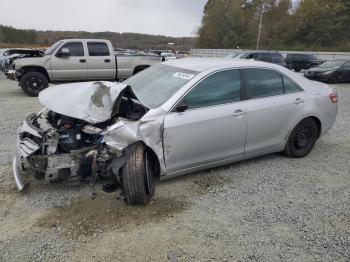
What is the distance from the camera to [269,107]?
15.3 feet

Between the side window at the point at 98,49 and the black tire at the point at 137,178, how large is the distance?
872 cm

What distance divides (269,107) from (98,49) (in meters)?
8.42

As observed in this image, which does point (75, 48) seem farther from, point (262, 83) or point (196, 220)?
point (196, 220)

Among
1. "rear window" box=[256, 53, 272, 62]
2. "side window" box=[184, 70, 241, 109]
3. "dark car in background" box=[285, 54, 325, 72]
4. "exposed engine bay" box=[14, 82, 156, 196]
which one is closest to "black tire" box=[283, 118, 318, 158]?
"side window" box=[184, 70, 241, 109]

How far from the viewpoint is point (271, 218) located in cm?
360

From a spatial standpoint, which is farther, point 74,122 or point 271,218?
point 74,122

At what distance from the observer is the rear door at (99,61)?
38.0 ft

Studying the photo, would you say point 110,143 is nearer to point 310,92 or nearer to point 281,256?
point 281,256

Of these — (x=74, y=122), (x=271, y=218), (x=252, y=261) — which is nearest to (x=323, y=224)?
(x=271, y=218)

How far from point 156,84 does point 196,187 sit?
1.42 meters

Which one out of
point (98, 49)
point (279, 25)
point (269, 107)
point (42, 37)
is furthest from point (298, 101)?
point (42, 37)

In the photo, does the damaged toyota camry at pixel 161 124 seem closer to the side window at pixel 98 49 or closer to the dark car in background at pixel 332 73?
the side window at pixel 98 49

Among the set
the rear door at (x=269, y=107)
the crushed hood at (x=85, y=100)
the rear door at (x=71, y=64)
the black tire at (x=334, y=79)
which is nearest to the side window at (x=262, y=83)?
the rear door at (x=269, y=107)

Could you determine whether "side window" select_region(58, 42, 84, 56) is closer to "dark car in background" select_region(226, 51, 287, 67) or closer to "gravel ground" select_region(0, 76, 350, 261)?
"gravel ground" select_region(0, 76, 350, 261)
